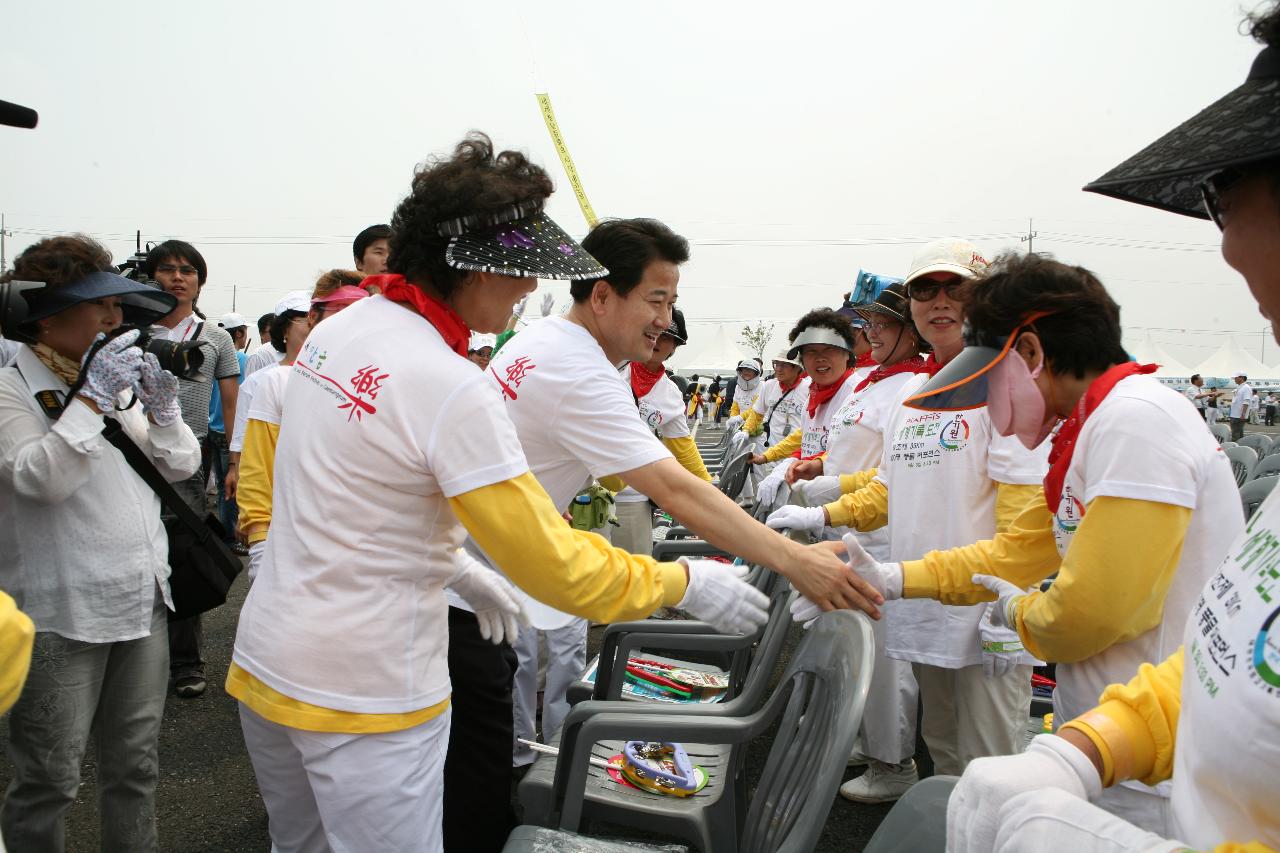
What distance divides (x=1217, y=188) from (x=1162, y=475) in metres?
0.77

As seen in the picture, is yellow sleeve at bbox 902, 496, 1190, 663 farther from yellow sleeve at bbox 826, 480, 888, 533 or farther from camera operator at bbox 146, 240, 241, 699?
camera operator at bbox 146, 240, 241, 699

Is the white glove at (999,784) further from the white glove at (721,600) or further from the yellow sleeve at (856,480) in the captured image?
the yellow sleeve at (856,480)

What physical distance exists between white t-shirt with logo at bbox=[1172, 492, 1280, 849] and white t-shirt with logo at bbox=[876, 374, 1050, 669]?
1.72 meters

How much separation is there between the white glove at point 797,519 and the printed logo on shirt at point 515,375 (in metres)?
1.20

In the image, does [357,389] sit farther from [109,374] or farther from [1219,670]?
[1219,670]

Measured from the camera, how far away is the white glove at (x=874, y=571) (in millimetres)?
2205

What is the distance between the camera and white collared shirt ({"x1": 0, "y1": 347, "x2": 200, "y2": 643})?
7.07 ft

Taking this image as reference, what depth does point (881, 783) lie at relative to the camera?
11.6 feet

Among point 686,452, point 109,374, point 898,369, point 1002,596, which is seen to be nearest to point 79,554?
point 109,374

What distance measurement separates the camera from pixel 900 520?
296 centimetres

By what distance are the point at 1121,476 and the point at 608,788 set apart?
1.83 metres

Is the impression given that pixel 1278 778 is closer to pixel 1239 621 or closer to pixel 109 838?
pixel 1239 621

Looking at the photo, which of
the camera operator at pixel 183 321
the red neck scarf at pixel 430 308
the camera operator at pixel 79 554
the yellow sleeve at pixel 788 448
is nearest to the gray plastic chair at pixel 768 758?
the red neck scarf at pixel 430 308

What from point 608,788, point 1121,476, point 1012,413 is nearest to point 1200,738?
point 1121,476
